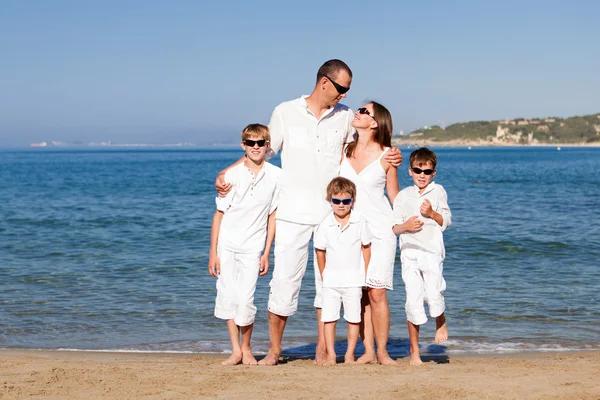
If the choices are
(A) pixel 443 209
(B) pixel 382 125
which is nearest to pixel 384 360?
(A) pixel 443 209

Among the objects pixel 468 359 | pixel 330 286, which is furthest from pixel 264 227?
pixel 468 359

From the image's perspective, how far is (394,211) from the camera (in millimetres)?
6062

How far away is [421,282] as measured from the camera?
610 centimetres

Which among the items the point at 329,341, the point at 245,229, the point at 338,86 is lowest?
the point at 329,341

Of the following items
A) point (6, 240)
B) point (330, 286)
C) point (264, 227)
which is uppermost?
point (264, 227)

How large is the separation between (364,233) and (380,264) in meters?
0.31

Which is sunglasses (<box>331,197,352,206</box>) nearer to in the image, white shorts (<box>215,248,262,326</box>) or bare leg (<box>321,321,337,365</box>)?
white shorts (<box>215,248,262,326</box>)

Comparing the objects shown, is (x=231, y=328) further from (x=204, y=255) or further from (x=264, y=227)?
(x=204, y=255)

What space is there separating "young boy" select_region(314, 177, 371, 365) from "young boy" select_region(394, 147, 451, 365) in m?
0.34

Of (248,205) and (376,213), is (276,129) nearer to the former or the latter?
(248,205)

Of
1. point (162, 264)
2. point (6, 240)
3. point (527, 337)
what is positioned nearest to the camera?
point (527, 337)

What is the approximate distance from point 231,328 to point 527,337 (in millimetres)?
3795

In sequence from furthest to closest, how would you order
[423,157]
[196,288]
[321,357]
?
1. [196,288]
2. [321,357]
3. [423,157]

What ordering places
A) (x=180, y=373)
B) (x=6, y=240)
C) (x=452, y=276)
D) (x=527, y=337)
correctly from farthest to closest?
(x=6, y=240) < (x=452, y=276) < (x=527, y=337) < (x=180, y=373)
